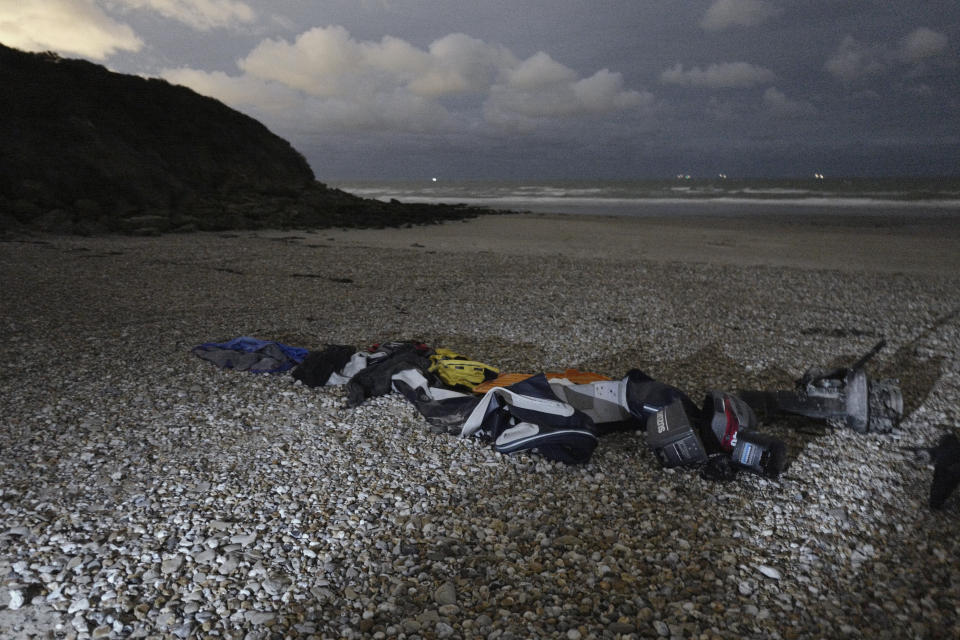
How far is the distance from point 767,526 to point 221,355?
5396 mm

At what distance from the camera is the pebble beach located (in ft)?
8.97

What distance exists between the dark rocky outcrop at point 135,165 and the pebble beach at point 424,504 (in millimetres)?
13187

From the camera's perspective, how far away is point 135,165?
23062 mm

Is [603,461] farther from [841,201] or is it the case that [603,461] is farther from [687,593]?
[841,201]

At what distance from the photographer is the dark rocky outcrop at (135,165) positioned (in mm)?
19344

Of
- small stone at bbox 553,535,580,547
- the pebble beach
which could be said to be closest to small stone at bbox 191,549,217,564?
the pebble beach

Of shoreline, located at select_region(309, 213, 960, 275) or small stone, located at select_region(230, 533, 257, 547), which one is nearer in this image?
small stone, located at select_region(230, 533, 257, 547)

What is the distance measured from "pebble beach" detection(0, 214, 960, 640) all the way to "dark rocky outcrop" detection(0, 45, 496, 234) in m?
13.2

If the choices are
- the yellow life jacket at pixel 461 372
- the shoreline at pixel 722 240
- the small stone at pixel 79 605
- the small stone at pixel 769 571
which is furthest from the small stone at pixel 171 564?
the shoreline at pixel 722 240

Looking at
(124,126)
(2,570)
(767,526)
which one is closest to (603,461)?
(767,526)

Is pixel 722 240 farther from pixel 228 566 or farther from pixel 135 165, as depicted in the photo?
pixel 135 165

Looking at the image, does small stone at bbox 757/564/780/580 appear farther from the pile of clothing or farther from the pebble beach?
the pile of clothing

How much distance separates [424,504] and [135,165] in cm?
2496

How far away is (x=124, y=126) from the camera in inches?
1019
